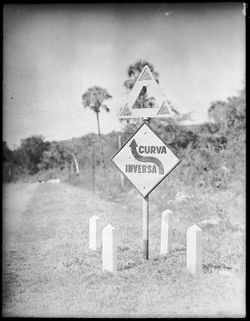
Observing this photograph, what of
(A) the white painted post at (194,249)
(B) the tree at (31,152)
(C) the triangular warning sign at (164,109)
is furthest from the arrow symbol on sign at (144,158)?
(B) the tree at (31,152)

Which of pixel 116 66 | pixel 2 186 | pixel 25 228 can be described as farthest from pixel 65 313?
pixel 116 66

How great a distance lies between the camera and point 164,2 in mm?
4273

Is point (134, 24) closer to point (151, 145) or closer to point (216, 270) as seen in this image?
point (151, 145)

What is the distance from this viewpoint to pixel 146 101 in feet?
14.1

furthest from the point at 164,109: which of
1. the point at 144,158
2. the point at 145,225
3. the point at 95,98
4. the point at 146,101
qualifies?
the point at 145,225

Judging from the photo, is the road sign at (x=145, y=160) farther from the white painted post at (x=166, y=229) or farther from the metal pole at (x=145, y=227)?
the white painted post at (x=166, y=229)

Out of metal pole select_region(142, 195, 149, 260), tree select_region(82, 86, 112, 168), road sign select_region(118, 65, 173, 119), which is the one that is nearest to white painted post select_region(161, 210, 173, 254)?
metal pole select_region(142, 195, 149, 260)

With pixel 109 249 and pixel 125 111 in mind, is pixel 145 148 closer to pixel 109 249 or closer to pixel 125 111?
pixel 125 111

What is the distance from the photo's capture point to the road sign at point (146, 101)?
413cm

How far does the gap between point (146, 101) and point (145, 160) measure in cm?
56

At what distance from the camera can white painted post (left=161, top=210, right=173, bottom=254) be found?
14.9ft

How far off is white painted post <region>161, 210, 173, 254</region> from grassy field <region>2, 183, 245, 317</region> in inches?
2.4

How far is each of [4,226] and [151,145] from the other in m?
1.67

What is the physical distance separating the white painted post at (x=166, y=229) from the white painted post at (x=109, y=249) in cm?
55
